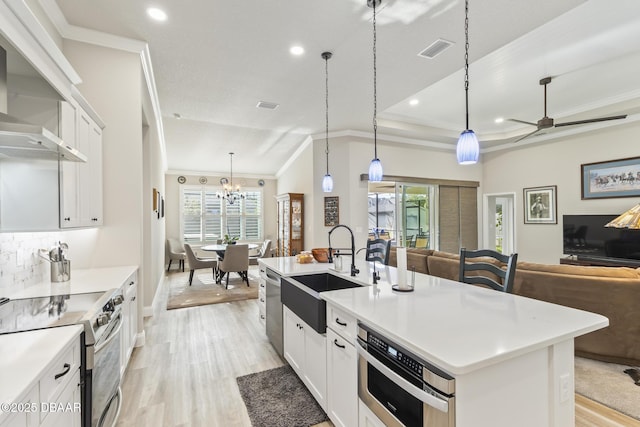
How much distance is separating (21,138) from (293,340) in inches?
88.3

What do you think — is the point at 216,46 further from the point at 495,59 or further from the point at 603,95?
the point at 603,95

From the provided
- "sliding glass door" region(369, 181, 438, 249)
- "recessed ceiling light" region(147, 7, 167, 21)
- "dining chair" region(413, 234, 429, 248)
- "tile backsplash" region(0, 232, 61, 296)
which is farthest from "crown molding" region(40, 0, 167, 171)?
"dining chair" region(413, 234, 429, 248)

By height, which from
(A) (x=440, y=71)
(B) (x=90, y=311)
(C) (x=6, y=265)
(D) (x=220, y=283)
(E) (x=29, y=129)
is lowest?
(D) (x=220, y=283)

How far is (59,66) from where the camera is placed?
1.72m

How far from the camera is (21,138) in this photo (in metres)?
1.45

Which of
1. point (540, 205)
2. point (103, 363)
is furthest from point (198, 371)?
point (540, 205)

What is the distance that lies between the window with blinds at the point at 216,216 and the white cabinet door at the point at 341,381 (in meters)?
7.69

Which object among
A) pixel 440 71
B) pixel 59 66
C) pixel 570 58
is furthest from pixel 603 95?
pixel 59 66

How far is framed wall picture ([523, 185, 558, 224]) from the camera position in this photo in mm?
5988

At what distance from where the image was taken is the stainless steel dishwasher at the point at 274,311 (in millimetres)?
2812

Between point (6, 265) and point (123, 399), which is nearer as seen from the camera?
point (6, 265)

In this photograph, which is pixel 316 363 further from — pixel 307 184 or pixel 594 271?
pixel 307 184

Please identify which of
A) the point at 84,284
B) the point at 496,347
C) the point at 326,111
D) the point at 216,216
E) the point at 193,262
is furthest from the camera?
the point at 216,216

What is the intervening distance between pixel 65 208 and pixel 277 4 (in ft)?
7.76
